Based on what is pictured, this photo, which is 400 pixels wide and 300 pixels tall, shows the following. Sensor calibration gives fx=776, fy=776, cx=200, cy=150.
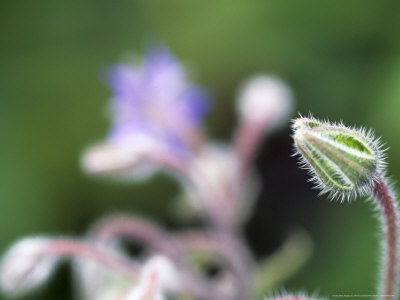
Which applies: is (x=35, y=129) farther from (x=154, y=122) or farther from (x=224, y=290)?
(x=224, y=290)

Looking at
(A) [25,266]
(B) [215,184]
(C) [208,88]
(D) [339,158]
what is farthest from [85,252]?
(C) [208,88]

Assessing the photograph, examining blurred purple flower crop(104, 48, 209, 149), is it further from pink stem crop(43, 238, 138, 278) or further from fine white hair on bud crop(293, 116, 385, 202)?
fine white hair on bud crop(293, 116, 385, 202)

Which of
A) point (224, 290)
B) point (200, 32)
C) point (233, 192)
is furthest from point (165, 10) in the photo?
point (224, 290)

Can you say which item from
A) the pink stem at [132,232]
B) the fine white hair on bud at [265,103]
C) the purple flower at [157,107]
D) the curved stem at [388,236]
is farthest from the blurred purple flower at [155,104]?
the curved stem at [388,236]

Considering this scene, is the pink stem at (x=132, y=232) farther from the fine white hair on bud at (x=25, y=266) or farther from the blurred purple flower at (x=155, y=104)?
the blurred purple flower at (x=155, y=104)

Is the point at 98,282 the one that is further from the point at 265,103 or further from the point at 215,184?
the point at 265,103

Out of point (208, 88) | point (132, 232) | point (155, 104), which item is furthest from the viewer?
point (208, 88)

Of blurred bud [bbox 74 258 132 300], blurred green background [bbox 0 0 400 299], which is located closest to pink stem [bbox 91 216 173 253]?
blurred bud [bbox 74 258 132 300]
